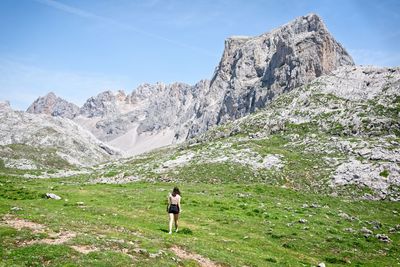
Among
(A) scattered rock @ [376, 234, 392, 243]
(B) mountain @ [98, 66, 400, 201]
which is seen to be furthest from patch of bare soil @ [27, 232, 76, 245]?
(B) mountain @ [98, 66, 400, 201]

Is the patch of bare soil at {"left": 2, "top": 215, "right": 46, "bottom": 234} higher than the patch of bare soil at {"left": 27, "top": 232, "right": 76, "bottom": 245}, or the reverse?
the patch of bare soil at {"left": 2, "top": 215, "right": 46, "bottom": 234}

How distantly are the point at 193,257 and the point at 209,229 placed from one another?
33.6 ft

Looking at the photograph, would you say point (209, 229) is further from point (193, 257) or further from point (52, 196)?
point (52, 196)

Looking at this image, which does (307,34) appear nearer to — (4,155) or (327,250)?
(4,155)

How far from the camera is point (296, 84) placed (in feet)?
603

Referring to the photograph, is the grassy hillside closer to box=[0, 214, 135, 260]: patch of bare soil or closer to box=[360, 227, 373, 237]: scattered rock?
box=[0, 214, 135, 260]: patch of bare soil

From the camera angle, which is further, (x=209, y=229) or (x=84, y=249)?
(x=209, y=229)

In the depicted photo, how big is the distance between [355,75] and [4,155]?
450 feet

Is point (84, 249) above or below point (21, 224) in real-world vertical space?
below

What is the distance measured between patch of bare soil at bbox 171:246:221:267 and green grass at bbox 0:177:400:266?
52 centimetres

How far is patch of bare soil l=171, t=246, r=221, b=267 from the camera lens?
80.6 ft

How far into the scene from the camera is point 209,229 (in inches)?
1390

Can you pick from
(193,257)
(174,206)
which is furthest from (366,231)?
(193,257)

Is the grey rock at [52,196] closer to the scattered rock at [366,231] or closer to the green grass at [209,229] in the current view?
the green grass at [209,229]
